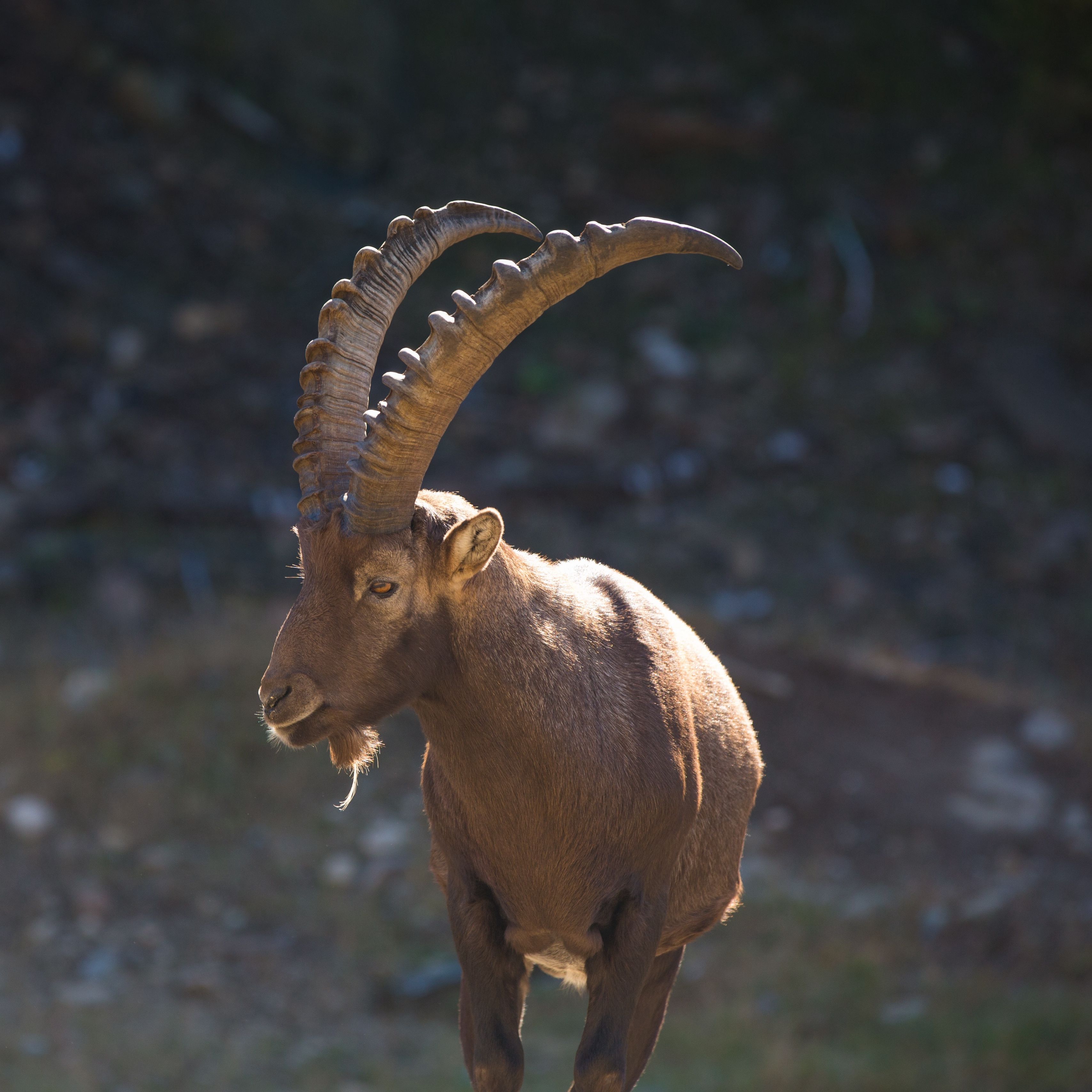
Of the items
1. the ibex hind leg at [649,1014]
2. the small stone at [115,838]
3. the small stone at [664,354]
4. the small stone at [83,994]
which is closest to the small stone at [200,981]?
the small stone at [83,994]

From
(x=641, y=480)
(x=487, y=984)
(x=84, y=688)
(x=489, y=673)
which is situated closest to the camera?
(x=489, y=673)

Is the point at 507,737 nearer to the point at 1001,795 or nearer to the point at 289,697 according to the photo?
the point at 289,697

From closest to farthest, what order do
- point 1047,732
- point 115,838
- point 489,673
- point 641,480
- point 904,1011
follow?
point 489,673, point 904,1011, point 115,838, point 1047,732, point 641,480

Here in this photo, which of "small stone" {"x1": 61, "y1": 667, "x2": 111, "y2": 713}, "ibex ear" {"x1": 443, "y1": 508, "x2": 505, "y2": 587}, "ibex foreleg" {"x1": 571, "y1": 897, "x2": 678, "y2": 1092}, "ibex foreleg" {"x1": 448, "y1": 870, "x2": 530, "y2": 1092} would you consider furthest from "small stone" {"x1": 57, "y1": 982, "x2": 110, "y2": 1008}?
"ibex ear" {"x1": 443, "y1": 508, "x2": 505, "y2": 587}

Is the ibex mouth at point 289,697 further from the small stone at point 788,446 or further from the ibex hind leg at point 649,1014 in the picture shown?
the small stone at point 788,446

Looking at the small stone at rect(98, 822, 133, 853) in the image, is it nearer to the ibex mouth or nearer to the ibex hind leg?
the ibex hind leg

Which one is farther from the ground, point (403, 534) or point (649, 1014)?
point (403, 534)

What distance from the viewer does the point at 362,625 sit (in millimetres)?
3949

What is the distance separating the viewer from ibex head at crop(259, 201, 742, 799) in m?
3.90

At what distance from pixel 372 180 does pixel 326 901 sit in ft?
33.1

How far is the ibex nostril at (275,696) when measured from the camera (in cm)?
390

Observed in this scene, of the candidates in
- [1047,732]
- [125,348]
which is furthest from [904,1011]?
[125,348]

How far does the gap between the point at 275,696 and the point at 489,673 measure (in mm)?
639

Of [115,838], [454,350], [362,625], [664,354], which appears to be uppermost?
[454,350]
